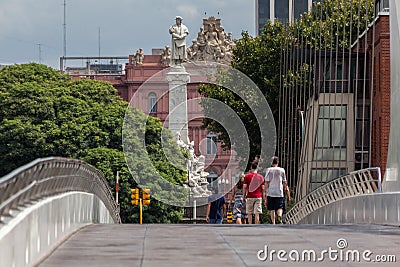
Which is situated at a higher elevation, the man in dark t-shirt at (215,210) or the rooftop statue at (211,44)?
the rooftop statue at (211,44)

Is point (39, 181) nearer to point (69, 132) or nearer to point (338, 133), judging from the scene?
point (338, 133)

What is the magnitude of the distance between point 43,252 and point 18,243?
206 centimetres

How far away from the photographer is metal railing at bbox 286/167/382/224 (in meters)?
24.1

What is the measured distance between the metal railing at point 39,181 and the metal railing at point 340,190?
5.54 meters

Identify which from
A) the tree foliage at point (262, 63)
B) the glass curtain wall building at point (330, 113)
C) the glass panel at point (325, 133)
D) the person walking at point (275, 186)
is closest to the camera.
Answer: the person walking at point (275, 186)

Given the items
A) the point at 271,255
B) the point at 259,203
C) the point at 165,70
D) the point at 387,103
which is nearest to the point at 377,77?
the point at 387,103

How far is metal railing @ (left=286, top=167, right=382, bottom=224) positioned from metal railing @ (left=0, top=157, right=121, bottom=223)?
5.54m

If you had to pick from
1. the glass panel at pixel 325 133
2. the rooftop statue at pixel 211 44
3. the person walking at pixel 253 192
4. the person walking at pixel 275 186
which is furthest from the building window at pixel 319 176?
the rooftop statue at pixel 211 44

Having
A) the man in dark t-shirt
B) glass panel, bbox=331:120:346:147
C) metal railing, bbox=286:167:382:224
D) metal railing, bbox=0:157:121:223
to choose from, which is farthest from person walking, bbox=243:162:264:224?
glass panel, bbox=331:120:346:147

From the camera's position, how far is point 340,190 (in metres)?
28.7

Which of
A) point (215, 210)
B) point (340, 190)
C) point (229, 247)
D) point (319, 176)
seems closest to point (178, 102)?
point (319, 176)

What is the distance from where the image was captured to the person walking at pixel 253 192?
88.5 feet

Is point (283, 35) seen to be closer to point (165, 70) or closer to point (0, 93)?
point (0, 93)

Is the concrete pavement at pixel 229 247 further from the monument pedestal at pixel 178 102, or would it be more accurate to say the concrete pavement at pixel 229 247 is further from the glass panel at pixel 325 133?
the monument pedestal at pixel 178 102
